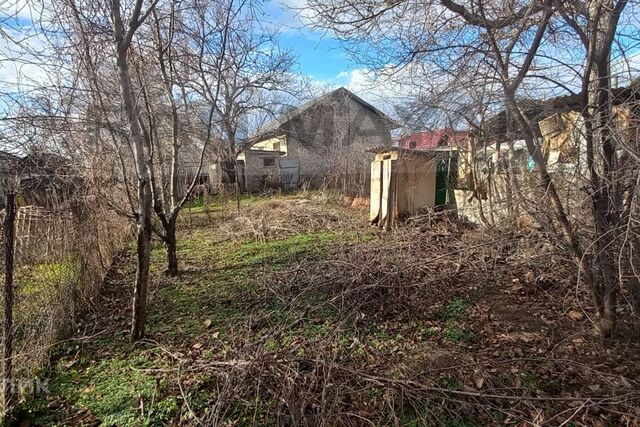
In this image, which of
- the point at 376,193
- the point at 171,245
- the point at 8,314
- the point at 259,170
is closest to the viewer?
the point at 8,314

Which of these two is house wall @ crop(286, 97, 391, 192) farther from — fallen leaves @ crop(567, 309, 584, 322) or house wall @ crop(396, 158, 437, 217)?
fallen leaves @ crop(567, 309, 584, 322)

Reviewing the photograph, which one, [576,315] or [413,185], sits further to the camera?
[413,185]

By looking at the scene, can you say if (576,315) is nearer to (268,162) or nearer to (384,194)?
(384,194)

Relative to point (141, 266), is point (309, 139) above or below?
above

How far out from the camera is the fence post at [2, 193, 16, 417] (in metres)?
2.57

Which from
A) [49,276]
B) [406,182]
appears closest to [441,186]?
[406,182]

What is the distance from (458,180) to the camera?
28.2ft

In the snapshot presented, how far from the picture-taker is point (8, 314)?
106 inches

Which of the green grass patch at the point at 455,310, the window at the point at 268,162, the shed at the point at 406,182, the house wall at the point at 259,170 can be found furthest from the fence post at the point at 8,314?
the window at the point at 268,162

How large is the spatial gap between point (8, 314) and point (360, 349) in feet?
9.22

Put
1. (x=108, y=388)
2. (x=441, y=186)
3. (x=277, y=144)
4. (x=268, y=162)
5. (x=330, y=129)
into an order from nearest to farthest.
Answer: (x=108, y=388) < (x=441, y=186) < (x=268, y=162) < (x=330, y=129) < (x=277, y=144)

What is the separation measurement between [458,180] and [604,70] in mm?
5617

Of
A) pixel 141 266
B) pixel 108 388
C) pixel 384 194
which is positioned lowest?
pixel 108 388

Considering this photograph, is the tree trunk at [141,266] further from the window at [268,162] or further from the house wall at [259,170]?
the window at [268,162]
